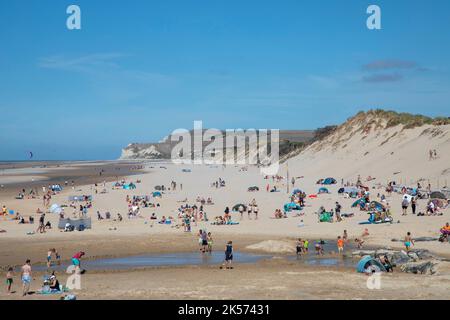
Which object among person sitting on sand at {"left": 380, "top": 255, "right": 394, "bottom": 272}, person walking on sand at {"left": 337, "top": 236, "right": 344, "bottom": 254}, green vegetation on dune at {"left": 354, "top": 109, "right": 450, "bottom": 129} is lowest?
person sitting on sand at {"left": 380, "top": 255, "right": 394, "bottom": 272}

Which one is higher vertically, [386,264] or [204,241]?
[204,241]

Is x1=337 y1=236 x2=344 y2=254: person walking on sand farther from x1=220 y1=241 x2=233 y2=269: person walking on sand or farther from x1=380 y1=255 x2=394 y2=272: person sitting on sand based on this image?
x1=220 y1=241 x2=233 y2=269: person walking on sand

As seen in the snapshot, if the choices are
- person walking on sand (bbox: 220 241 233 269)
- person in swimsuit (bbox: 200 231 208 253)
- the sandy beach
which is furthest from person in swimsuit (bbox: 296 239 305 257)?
person in swimsuit (bbox: 200 231 208 253)

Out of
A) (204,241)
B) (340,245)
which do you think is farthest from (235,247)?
(340,245)

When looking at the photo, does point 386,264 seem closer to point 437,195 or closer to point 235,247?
point 235,247

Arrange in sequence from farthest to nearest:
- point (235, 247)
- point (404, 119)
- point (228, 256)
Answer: point (404, 119) < point (235, 247) < point (228, 256)

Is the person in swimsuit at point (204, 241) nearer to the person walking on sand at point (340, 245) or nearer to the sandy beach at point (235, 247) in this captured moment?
the sandy beach at point (235, 247)

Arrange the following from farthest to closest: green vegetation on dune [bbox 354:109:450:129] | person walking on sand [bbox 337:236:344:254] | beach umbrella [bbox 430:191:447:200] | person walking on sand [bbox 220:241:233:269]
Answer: green vegetation on dune [bbox 354:109:450:129]
beach umbrella [bbox 430:191:447:200]
person walking on sand [bbox 337:236:344:254]
person walking on sand [bbox 220:241:233:269]

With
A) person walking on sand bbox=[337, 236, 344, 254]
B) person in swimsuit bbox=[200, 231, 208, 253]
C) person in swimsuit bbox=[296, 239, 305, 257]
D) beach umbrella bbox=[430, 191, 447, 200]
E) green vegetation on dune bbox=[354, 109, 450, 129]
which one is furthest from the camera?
green vegetation on dune bbox=[354, 109, 450, 129]

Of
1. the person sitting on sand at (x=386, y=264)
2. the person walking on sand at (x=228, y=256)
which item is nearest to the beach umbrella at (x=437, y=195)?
the person sitting on sand at (x=386, y=264)

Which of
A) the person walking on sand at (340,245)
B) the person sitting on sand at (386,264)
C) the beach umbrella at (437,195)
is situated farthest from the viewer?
the beach umbrella at (437,195)

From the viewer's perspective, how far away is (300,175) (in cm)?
5981

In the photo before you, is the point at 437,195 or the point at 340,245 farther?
the point at 437,195
